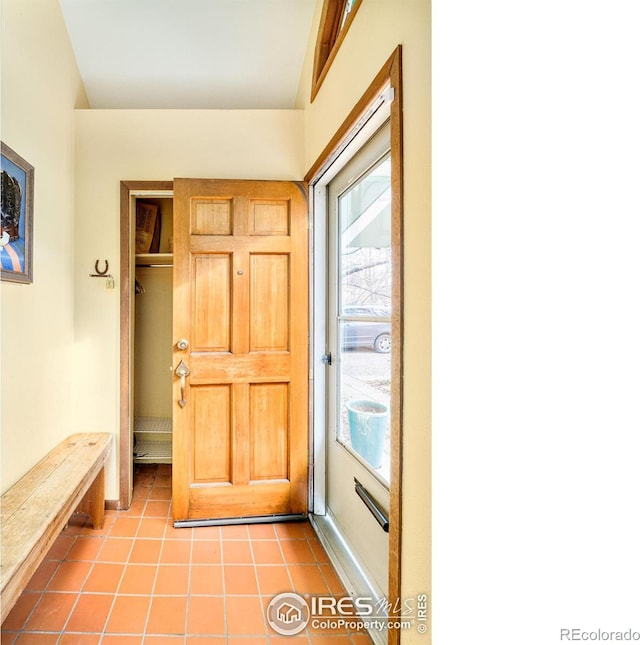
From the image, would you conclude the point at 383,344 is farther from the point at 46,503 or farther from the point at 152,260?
the point at 152,260

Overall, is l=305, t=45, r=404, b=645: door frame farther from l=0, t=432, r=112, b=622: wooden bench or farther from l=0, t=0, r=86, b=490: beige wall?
l=0, t=0, r=86, b=490: beige wall

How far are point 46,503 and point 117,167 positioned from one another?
195cm

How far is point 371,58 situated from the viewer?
4.93 feet

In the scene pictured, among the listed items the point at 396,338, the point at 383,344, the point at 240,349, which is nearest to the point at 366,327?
the point at 383,344

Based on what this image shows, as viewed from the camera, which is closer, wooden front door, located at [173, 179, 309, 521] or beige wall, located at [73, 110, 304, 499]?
wooden front door, located at [173, 179, 309, 521]

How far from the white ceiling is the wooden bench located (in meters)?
2.30

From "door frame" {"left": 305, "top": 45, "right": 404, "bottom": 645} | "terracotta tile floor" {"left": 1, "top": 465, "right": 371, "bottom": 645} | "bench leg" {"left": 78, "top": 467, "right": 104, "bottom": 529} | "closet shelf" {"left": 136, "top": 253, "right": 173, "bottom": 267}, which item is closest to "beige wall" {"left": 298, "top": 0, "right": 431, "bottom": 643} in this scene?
"door frame" {"left": 305, "top": 45, "right": 404, "bottom": 645}

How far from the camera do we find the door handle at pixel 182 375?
2.40 meters

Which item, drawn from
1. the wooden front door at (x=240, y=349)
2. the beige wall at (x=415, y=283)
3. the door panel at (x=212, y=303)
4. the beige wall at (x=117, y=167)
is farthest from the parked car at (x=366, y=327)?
the beige wall at (x=117, y=167)

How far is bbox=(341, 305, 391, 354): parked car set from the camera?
174 centimetres
